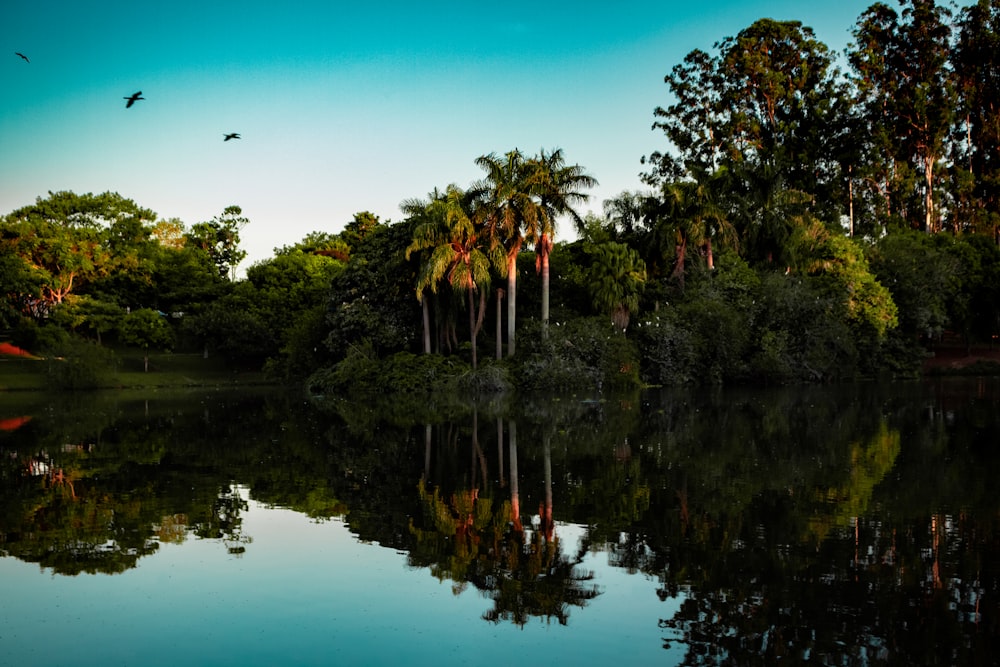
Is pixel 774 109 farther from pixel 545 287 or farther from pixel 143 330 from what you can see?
pixel 143 330

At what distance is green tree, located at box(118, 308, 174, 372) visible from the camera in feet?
223

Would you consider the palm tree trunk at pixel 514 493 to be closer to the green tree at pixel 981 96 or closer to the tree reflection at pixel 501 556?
the tree reflection at pixel 501 556

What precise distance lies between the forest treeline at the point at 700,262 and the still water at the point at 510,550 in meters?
25.8

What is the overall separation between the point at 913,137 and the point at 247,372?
170 feet

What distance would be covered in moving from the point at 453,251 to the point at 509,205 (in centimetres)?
395

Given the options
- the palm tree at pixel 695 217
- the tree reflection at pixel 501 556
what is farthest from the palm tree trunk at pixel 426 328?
the tree reflection at pixel 501 556

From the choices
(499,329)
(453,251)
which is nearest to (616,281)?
(499,329)

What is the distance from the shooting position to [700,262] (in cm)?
5631

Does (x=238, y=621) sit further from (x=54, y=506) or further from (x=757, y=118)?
(x=757, y=118)

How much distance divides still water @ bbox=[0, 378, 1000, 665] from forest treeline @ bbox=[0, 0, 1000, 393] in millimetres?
25773

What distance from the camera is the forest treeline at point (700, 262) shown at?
160 feet

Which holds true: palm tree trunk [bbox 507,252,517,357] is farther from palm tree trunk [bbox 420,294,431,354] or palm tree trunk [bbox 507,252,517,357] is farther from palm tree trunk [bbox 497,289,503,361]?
palm tree trunk [bbox 420,294,431,354]

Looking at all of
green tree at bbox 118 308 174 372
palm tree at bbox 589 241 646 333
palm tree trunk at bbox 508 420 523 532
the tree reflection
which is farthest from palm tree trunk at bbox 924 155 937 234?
green tree at bbox 118 308 174 372

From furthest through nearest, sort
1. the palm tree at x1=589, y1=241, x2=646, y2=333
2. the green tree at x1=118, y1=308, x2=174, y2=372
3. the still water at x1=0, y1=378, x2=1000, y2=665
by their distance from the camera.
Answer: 1. the green tree at x1=118, y1=308, x2=174, y2=372
2. the palm tree at x1=589, y1=241, x2=646, y2=333
3. the still water at x1=0, y1=378, x2=1000, y2=665
